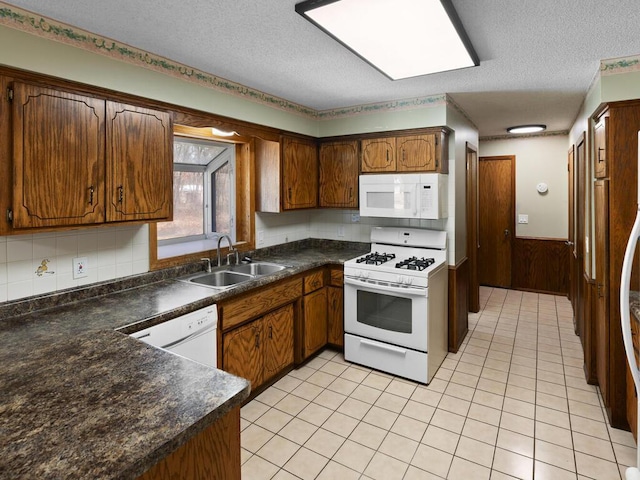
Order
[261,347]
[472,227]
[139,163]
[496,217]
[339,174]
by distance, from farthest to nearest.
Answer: [496,217] < [472,227] < [339,174] < [261,347] < [139,163]

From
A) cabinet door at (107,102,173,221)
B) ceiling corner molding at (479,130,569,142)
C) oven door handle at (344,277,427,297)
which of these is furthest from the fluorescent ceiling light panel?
ceiling corner molding at (479,130,569,142)

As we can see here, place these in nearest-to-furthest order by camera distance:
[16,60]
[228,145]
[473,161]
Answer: [16,60] < [228,145] < [473,161]

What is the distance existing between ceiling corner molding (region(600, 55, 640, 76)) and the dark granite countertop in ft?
9.68

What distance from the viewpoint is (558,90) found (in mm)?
3201

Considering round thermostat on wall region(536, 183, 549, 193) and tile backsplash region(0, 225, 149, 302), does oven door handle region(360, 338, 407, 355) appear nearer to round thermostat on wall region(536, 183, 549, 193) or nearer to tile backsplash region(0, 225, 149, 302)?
tile backsplash region(0, 225, 149, 302)

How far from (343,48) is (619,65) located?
5.95ft

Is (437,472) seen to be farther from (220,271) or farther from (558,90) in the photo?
(558,90)

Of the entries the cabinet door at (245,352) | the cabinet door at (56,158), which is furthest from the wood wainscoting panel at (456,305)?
the cabinet door at (56,158)

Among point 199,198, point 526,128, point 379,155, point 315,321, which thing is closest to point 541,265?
point 526,128

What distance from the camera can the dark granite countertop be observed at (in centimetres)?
88

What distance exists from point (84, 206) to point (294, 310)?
174cm

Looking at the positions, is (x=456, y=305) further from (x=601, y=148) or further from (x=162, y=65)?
(x=162, y=65)

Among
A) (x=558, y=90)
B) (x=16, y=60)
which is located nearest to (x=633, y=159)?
(x=558, y=90)

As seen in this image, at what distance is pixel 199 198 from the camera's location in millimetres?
3332
